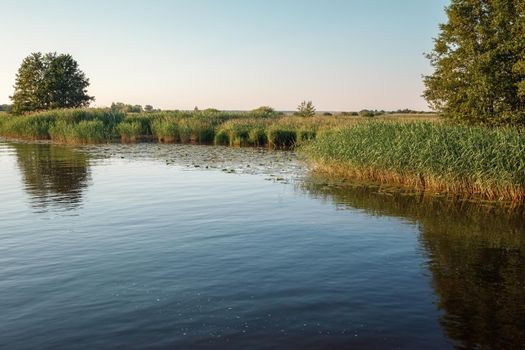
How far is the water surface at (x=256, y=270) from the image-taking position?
8.75 metres

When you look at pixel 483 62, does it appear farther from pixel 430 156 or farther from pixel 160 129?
pixel 160 129

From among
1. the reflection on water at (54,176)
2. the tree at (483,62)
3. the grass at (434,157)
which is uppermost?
the tree at (483,62)

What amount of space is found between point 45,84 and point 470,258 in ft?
280

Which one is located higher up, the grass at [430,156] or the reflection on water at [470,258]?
the grass at [430,156]

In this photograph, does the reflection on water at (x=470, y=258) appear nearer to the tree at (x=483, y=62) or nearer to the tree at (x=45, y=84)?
the tree at (x=483, y=62)

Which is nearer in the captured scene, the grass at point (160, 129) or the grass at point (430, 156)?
the grass at point (430, 156)

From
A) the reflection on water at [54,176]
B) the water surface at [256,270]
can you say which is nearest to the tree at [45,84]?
the reflection on water at [54,176]

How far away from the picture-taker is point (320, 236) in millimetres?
15633

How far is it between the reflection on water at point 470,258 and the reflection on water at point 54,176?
11.6 m

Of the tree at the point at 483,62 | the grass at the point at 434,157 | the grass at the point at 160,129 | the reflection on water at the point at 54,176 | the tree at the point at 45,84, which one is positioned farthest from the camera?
the tree at the point at 45,84

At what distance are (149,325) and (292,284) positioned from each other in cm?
355

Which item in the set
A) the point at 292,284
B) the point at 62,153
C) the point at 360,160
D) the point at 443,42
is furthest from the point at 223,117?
the point at 292,284

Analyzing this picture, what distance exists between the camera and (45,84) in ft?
279

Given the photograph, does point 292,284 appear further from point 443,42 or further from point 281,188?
point 443,42
